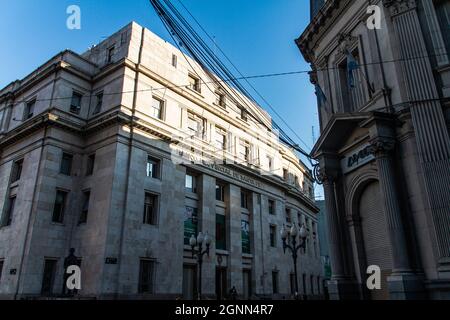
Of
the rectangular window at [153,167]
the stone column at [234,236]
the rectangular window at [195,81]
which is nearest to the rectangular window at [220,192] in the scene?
the stone column at [234,236]

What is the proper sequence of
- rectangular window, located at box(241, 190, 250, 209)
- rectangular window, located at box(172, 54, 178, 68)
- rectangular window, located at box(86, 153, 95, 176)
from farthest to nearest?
rectangular window, located at box(241, 190, 250, 209) < rectangular window, located at box(172, 54, 178, 68) < rectangular window, located at box(86, 153, 95, 176)

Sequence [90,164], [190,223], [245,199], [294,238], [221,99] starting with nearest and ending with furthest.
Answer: [294,238], [90,164], [190,223], [245,199], [221,99]

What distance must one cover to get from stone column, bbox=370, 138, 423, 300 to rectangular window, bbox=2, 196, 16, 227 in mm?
25503

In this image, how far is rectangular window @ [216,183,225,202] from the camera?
109ft

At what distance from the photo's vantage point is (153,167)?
2766cm

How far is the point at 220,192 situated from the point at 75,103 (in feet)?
47.3

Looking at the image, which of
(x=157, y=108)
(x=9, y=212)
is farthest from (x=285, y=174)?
(x=9, y=212)

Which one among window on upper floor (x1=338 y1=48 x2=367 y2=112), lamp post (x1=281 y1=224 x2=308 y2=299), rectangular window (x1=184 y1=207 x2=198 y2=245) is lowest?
lamp post (x1=281 y1=224 x2=308 y2=299)

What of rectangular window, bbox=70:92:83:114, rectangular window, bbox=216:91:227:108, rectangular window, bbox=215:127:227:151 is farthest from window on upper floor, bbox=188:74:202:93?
rectangular window, bbox=70:92:83:114

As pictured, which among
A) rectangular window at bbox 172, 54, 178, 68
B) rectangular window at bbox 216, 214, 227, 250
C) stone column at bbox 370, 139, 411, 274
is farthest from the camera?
rectangular window at bbox 172, 54, 178, 68

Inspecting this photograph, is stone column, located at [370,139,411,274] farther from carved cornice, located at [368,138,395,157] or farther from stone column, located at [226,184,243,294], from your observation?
stone column, located at [226,184,243,294]

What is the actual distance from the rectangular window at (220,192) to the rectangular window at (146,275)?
989 centimetres

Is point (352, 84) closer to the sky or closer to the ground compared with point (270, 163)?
closer to the ground

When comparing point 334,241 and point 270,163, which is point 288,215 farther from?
point 334,241
